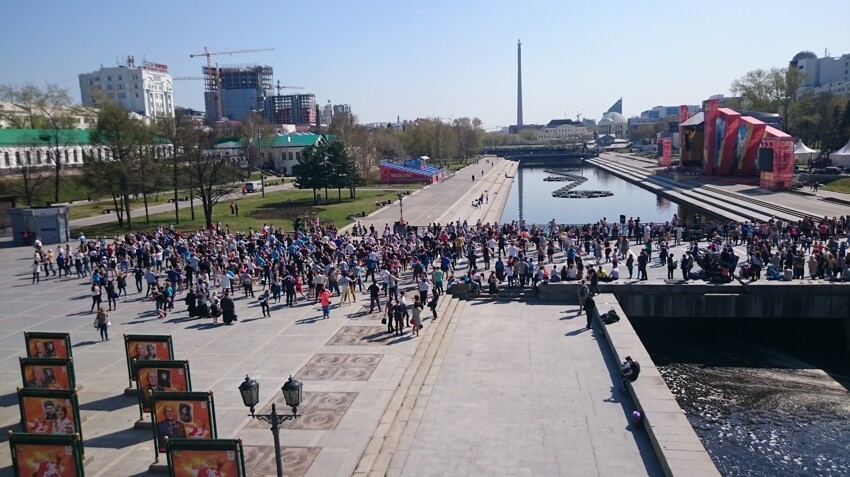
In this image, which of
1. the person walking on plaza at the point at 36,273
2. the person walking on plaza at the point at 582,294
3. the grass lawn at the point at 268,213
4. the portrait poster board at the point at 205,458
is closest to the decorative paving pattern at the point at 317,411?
the portrait poster board at the point at 205,458

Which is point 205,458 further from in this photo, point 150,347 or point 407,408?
point 150,347

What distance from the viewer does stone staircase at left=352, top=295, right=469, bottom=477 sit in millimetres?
11438

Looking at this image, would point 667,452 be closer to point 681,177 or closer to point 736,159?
point 736,159

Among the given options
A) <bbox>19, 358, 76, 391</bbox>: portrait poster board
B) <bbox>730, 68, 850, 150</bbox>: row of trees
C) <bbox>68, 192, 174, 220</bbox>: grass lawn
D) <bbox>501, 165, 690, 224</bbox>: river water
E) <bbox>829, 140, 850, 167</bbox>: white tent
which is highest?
<bbox>730, 68, 850, 150</bbox>: row of trees

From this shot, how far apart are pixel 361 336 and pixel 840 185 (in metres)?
54.0

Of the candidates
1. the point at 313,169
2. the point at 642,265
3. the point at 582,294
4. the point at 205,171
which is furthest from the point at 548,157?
the point at 582,294

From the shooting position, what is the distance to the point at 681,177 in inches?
2933

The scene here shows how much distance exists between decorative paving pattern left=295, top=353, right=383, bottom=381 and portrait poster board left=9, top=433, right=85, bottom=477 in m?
5.97

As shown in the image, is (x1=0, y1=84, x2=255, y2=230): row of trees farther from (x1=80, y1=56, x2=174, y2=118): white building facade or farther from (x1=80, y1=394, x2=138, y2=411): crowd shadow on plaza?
(x1=80, y1=56, x2=174, y2=118): white building facade

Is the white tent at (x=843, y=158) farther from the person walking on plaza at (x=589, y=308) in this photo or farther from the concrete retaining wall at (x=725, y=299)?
the person walking on plaza at (x=589, y=308)

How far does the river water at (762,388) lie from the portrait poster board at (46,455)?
12271 millimetres

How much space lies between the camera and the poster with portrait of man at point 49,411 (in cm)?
1142

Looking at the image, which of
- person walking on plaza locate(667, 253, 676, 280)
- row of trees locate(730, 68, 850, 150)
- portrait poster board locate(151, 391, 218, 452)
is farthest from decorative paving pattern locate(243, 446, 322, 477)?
row of trees locate(730, 68, 850, 150)

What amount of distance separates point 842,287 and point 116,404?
2254 cm
